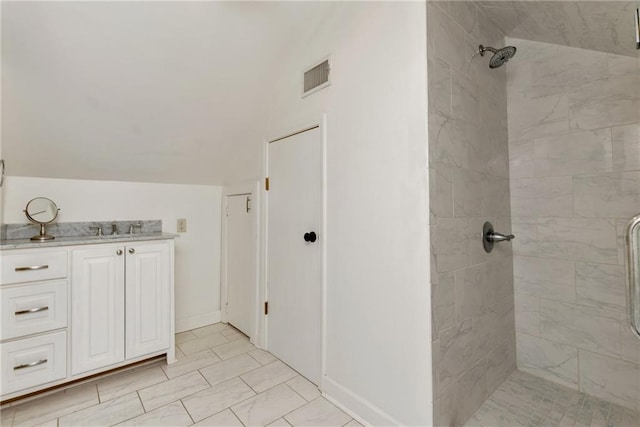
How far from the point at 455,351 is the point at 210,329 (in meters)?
2.18

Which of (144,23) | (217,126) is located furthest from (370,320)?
(144,23)

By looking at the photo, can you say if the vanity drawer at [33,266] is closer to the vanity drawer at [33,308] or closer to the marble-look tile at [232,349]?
the vanity drawer at [33,308]

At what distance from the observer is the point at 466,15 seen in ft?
5.20

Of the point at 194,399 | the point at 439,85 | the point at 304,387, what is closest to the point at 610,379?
the point at 304,387

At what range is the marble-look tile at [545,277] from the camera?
180 cm

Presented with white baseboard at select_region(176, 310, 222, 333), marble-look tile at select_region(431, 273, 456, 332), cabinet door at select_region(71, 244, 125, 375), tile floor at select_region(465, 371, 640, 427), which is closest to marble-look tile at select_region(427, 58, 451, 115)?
marble-look tile at select_region(431, 273, 456, 332)

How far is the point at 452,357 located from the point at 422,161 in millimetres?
967

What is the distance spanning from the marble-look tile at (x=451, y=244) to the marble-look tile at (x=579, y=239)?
31.2 inches

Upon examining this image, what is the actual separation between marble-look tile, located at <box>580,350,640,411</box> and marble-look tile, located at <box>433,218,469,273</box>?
3.47 feet

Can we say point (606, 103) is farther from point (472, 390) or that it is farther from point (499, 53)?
point (472, 390)

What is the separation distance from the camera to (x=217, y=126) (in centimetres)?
232

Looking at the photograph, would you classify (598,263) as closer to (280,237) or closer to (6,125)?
(280,237)

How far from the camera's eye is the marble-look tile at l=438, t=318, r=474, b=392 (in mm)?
1331

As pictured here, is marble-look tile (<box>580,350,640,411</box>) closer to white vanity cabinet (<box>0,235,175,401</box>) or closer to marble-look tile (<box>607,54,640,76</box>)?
marble-look tile (<box>607,54,640,76</box>)
